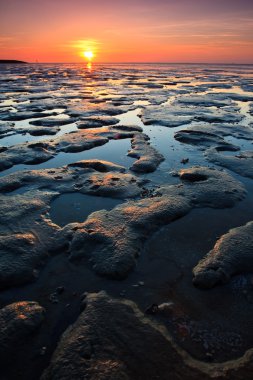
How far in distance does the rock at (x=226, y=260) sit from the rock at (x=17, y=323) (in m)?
2.44

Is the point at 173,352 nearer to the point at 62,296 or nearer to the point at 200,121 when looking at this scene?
the point at 62,296

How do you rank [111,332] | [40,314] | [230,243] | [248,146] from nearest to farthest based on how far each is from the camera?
[111,332] < [40,314] < [230,243] < [248,146]

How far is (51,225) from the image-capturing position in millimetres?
6270

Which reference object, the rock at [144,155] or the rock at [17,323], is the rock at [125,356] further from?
the rock at [144,155]

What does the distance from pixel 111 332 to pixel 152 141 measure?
1010cm

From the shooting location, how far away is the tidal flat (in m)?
3.47

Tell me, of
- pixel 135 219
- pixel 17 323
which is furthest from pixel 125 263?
pixel 17 323

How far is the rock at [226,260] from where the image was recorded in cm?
472

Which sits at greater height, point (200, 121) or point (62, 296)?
point (200, 121)

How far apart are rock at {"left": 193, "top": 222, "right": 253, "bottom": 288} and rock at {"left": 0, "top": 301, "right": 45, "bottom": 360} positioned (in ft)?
7.99

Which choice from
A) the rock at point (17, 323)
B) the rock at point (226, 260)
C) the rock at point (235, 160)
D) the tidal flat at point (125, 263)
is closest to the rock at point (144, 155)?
the tidal flat at point (125, 263)

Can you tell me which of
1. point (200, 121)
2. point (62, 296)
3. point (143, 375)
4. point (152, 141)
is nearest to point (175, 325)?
point (143, 375)

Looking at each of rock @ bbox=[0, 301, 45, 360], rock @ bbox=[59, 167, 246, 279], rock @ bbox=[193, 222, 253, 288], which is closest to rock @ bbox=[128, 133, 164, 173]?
rock @ bbox=[59, 167, 246, 279]

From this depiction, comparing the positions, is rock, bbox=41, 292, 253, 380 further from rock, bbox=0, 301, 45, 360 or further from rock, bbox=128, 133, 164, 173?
rock, bbox=128, 133, 164, 173
